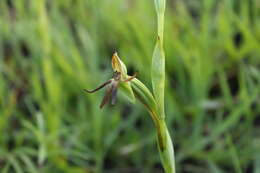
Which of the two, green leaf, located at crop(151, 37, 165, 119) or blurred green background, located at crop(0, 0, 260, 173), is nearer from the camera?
green leaf, located at crop(151, 37, 165, 119)

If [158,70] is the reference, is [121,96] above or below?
below

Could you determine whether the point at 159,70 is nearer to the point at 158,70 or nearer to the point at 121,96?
the point at 158,70

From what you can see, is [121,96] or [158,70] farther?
[121,96]

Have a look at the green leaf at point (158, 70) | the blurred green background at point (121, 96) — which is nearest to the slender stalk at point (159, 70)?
the green leaf at point (158, 70)

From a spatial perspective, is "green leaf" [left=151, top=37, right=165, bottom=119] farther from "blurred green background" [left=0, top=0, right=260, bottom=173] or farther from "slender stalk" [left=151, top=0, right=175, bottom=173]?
"blurred green background" [left=0, top=0, right=260, bottom=173]

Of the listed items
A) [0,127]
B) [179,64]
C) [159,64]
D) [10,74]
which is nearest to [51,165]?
[0,127]

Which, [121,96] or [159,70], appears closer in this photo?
[159,70]

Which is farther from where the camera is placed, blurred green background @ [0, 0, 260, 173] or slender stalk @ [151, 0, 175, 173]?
blurred green background @ [0, 0, 260, 173]

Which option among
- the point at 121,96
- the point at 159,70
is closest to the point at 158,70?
the point at 159,70

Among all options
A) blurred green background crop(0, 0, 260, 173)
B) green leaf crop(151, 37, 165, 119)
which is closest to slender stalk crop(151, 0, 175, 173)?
green leaf crop(151, 37, 165, 119)
